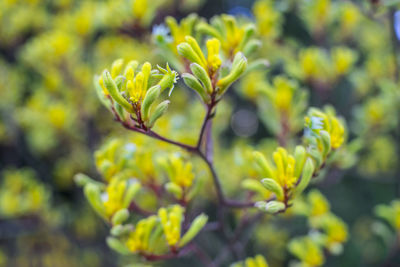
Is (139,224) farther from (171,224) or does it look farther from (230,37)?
(230,37)

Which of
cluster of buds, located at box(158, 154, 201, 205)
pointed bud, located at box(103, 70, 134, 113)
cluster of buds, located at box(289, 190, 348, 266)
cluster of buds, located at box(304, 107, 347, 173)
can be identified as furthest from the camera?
cluster of buds, located at box(289, 190, 348, 266)

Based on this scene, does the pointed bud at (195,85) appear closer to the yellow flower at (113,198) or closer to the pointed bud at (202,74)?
the pointed bud at (202,74)

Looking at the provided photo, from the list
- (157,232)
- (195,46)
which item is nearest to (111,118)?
(157,232)

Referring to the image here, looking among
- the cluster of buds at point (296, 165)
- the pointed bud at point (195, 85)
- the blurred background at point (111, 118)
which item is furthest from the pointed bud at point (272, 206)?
the blurred background at point (111, 118)

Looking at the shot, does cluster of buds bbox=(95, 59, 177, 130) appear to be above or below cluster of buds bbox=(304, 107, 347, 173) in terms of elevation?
above

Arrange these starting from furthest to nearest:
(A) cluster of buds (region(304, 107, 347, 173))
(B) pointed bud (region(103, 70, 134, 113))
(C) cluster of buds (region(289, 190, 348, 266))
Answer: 1. (C) cluster of buds (region(289, 190, 348, 266))
2. (A) cluster of buds (region(304, 107, 347, 173))
3. (B) pointed bud (region(103, 70, 134, 113))

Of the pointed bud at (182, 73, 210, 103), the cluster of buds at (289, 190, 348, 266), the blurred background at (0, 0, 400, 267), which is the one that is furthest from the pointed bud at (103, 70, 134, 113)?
the cluster of buds at (289, 190, 348, 266)

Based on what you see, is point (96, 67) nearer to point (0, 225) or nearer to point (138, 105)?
point (0, 225)

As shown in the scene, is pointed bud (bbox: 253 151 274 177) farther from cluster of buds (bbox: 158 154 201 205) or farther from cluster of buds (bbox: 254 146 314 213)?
cluster of buds (bbox: 158 154 201 205)
